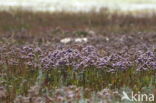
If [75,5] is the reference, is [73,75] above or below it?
below

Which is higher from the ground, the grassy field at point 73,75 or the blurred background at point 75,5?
the blurred background at point 75,5

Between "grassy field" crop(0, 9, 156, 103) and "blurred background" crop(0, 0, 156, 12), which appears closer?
"grassy field" crop(0, 9, 156, 103)

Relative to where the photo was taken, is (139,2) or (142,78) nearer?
(142,78)

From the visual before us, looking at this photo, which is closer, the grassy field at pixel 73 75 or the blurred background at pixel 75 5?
the grassy field at pixel 73 75

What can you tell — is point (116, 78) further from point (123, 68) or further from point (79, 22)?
point (79, 22)

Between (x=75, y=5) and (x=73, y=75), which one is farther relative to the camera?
(x=75, y=5)

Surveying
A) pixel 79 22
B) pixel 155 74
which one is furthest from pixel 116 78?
pixel 79 22

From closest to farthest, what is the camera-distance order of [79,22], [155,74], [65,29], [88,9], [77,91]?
[77,91], [155,74], [65,29], [79,22], [88,9]

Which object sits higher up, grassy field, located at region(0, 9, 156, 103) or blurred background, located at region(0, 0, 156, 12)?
blurred background, located at region(0, 0, 156, 12)
